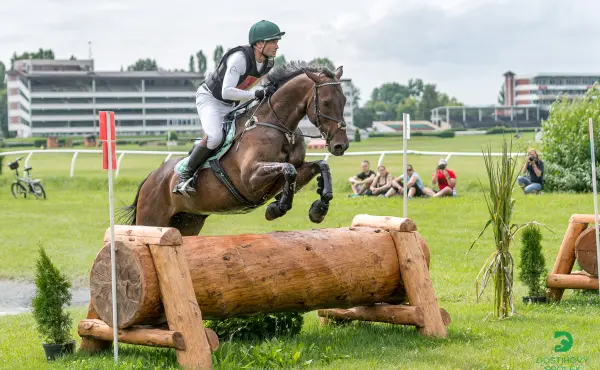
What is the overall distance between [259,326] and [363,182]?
12707mm

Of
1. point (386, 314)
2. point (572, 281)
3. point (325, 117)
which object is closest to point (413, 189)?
point (572, 281)

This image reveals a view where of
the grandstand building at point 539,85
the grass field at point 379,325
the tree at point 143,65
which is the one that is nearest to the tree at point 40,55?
the tree at point 143,65

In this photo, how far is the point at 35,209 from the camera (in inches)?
802

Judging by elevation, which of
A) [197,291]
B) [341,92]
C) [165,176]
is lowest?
[197,291]

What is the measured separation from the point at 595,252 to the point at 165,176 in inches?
167

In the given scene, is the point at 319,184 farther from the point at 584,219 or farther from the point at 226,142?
the point at 584,219

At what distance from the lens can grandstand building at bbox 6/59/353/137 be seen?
12062 cm

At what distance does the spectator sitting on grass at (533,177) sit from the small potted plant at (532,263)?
9.42 m

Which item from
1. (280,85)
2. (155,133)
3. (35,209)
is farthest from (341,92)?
(155,133)

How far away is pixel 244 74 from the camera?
26.1ft

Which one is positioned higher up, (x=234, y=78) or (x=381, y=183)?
(x=234, y=78)

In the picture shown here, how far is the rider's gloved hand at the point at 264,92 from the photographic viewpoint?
7.99 metres

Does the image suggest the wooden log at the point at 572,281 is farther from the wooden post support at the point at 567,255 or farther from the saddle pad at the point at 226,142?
the saddle pad at the point at 226,142

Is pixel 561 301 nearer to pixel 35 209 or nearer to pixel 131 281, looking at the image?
pixel 131 281
